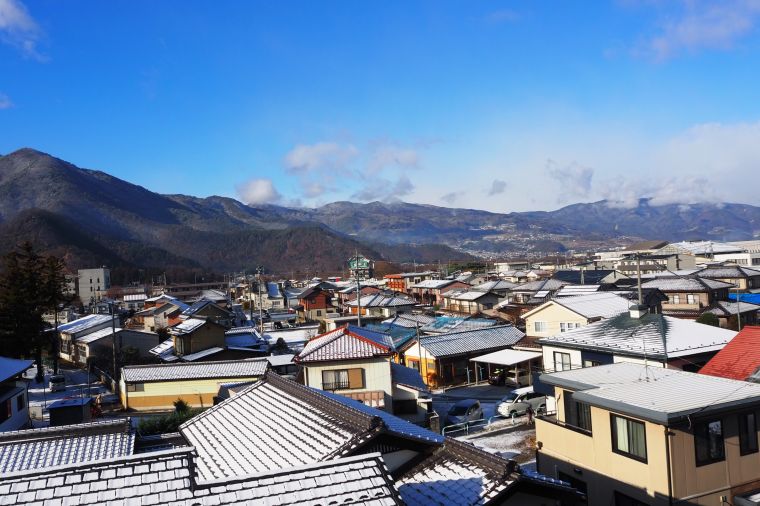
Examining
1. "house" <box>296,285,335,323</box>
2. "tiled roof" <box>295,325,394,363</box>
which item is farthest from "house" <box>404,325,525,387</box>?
"house" <box>296,285,335,323</box>

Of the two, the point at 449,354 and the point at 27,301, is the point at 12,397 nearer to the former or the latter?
the point at 27,301

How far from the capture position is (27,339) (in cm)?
2814

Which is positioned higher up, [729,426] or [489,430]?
[729,426]

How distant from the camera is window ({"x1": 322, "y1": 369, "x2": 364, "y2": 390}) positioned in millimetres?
17719

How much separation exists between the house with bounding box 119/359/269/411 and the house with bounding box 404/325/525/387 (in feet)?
26.5

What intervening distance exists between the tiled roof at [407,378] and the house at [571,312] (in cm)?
850

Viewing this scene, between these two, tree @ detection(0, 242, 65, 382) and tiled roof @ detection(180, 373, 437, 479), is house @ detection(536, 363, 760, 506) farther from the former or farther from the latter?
tree @ detection(0, 242, 65, 382)

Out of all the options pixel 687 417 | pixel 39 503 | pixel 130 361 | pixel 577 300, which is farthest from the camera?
pixel 130 361

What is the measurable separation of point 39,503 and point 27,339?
1131 inches

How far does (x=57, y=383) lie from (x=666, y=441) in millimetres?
28986

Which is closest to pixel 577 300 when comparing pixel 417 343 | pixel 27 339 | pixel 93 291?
pixel 417 343

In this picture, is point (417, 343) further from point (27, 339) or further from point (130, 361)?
point (27, 339)

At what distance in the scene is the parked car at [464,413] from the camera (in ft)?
62.9

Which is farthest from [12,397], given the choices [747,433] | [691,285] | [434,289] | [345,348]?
[434,289]
